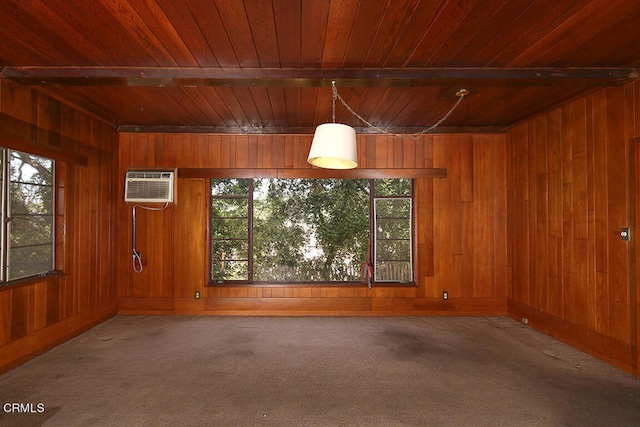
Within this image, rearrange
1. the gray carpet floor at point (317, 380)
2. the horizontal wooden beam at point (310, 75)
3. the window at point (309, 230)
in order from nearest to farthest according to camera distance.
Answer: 1. the gray carpet floor at point (317, 380)
2. the horizontal wooden beam at point (310, 75)
3. the window at point (309, 230)

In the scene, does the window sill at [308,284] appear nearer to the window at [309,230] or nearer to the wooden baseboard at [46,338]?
the window at [309,230]

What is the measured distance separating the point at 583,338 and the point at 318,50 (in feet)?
11.7

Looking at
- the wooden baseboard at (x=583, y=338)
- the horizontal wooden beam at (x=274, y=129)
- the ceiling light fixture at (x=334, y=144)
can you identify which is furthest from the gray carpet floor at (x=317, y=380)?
the horizontal wooden beam at (x=274, y=129)

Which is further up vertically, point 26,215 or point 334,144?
point 334,144

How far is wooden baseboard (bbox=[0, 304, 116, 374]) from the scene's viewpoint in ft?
8.47

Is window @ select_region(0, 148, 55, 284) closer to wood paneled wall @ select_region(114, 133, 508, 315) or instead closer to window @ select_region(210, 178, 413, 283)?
wood paneled wall @ select_region(114, 133, 508, 315)

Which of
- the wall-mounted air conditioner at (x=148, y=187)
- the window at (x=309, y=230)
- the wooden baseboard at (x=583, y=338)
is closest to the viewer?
the wooden baseboard at (x=583, y=338)

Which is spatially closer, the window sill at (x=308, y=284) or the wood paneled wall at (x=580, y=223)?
→ the wood paneled wall at (x=580, y=223)

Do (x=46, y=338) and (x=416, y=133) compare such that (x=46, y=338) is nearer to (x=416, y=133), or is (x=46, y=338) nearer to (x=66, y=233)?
(x=66, y=233)

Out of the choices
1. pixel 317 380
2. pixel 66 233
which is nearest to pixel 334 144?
pixel 317 380

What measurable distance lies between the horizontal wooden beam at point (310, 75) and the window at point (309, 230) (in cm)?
189

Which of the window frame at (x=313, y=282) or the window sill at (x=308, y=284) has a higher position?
the window frame at (x=313, y=282)

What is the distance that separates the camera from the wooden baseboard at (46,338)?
2.58 m

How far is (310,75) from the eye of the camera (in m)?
2.49
